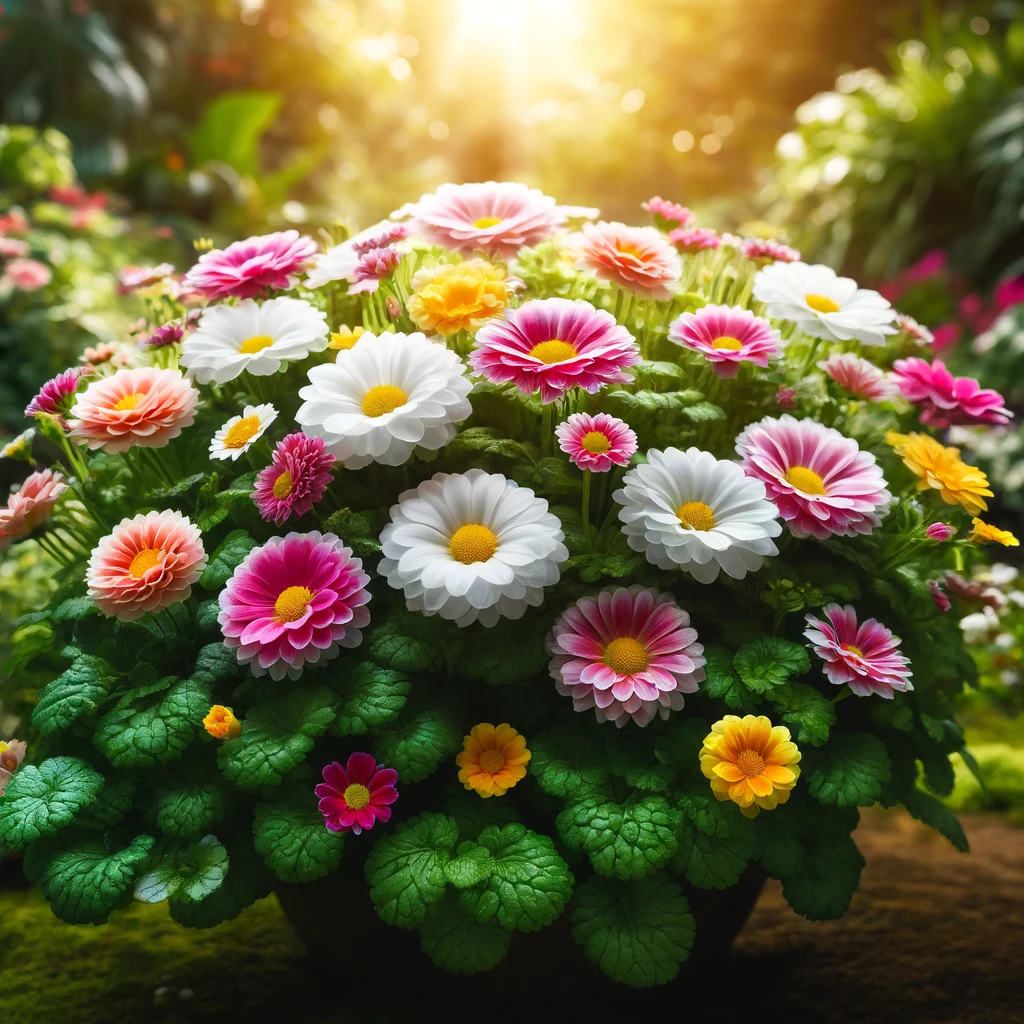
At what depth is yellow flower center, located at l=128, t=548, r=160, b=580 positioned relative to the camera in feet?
3.59

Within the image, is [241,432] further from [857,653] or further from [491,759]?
[857,653]

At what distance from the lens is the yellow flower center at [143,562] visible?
109cm

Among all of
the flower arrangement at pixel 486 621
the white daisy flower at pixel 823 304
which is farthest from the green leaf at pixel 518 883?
the white daisy flower at pixel 823 304

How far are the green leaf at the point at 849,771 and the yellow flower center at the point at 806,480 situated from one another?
1.06 feet

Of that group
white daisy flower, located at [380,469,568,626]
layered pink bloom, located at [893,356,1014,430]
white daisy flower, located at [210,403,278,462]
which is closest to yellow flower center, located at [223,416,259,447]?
white daisy flower, located at [210,403,278,462]

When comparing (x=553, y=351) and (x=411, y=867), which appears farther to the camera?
(x=553, y=351)

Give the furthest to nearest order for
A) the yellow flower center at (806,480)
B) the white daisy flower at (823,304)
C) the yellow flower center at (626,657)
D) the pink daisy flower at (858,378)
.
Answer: the pink daisy flower at (858,378) → the white daisy flower at (823,304) → the yellow flower center at (806,480) → the yellow flower center at (626,657)

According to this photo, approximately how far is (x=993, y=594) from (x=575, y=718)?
85 centimetres

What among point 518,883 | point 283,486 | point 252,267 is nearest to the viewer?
point 518,883

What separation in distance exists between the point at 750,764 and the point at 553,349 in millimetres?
542

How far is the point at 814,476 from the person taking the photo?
119cm

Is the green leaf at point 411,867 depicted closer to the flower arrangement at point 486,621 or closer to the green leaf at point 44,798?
the flower arrangement at point 486,621

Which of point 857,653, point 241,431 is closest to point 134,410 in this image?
point 241,431

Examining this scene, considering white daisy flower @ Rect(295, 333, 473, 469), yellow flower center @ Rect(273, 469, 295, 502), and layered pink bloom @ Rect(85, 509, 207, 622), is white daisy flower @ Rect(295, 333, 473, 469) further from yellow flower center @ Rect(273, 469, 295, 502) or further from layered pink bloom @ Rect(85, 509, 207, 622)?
layered pink bloom @ Rect(85, 509, 207, 622)
